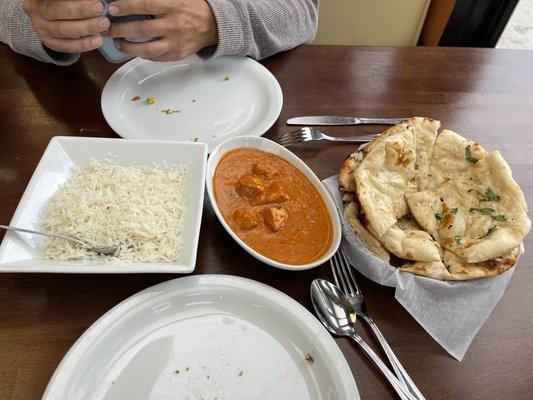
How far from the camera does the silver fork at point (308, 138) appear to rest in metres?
1.48

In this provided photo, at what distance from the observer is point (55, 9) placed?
139 centimetres

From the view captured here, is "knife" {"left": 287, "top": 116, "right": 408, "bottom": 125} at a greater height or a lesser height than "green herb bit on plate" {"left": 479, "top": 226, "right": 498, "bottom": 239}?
lesser

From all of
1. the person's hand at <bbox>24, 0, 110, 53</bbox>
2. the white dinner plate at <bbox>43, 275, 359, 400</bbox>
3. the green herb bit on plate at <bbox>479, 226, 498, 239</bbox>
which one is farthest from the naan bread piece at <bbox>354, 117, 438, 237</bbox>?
the person's hand at <bbox>24, 0, 110, 53</bbox>

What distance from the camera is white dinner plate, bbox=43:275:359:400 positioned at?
91 cm

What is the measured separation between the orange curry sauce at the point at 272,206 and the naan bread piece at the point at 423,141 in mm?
413

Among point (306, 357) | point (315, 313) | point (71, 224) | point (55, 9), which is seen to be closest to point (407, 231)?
point (315, 313)

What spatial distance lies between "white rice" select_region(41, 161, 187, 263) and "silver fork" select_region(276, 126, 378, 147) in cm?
41

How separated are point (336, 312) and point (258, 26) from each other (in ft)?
4.13

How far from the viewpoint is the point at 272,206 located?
1.21 m

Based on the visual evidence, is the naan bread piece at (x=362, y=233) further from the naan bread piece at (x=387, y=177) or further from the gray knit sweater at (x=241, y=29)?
the gray knit sweater at (x=241, y=29)

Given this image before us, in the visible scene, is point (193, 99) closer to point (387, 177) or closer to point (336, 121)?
point (336, 121)

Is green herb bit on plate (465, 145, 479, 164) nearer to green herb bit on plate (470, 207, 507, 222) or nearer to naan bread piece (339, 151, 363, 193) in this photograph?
green herb bit on plate (470, 207, 507, 222)

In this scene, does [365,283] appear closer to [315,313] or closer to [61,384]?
[315,313]

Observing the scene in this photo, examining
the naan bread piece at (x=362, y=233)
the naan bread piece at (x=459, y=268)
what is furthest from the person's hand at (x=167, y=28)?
the naan bread piece at (x=459, y=268)
